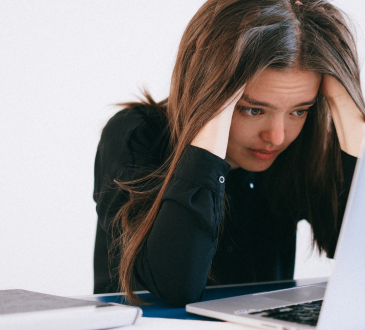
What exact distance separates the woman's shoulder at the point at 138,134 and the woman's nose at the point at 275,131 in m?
0.25

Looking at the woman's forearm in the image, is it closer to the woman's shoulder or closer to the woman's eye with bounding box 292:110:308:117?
the woman's eye with bounding box 292:110:308:117

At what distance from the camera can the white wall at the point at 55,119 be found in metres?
2.15

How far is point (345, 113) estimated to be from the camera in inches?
41.7

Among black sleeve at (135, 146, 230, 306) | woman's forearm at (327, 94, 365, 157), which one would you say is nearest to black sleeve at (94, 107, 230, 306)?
black sleeve at (135, 146, 230, 306)

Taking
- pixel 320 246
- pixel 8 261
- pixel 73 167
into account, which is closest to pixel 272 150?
pixel 320 246

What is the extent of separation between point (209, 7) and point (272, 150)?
375 millimetres

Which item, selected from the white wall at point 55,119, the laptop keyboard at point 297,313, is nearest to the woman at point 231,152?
the laptop keyboard at point 297,313

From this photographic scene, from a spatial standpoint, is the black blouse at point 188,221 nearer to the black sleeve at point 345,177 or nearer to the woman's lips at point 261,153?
the black sleeve at point 345,177

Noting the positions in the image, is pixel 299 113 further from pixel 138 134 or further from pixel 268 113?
pixel 138 134

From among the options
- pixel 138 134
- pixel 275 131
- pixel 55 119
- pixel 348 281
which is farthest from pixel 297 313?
pixel 55 119

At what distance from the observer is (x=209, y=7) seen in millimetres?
968

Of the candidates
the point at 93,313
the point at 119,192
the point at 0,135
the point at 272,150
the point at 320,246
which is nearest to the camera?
the point at 93,313

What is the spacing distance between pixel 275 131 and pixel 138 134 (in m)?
0.33

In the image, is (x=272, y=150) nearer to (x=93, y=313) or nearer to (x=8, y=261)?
(x=93, y=313)
